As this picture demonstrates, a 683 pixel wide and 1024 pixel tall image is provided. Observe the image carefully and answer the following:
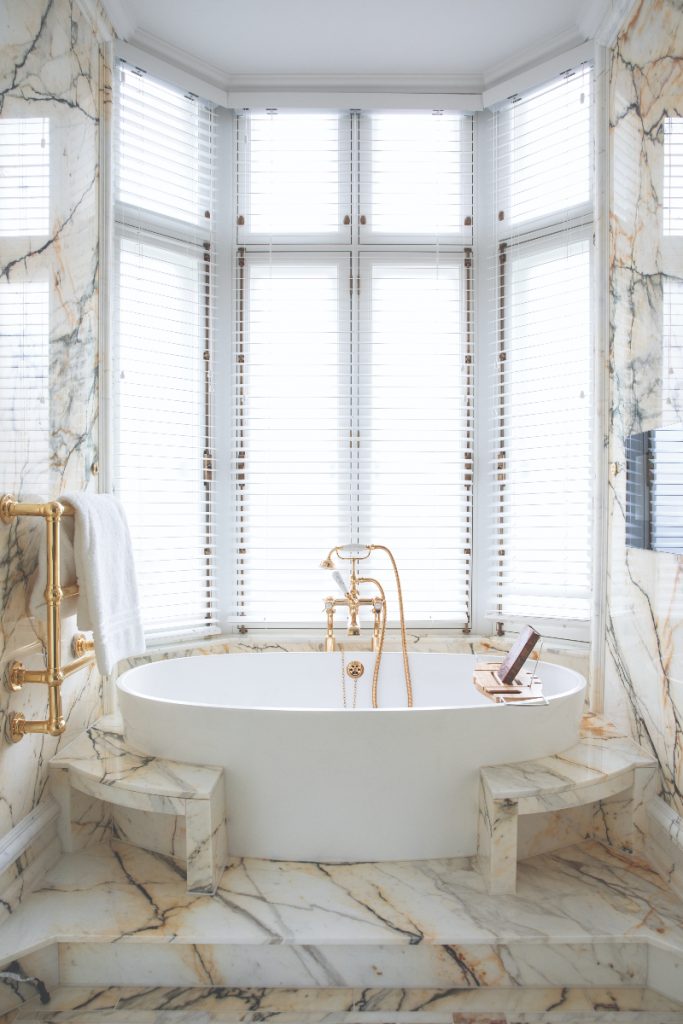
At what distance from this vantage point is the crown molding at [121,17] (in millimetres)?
2467

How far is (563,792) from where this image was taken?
6.29ft

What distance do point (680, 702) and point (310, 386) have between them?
5.91ft

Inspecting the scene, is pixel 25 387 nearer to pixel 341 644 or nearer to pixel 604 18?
pixel 341 644

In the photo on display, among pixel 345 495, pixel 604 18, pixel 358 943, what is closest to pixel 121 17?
pixel 604 18

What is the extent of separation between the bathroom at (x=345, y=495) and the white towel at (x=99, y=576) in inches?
3.8

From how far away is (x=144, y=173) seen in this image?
2.74 meters

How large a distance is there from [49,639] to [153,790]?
49cm

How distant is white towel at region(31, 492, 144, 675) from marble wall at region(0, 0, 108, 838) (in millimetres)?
113

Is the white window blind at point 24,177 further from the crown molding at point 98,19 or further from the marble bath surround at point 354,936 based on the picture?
the marble bath surround at point 354,936

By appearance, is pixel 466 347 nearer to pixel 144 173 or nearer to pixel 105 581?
pixel 144 173

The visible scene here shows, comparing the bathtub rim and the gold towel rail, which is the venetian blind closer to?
the bathtub rim

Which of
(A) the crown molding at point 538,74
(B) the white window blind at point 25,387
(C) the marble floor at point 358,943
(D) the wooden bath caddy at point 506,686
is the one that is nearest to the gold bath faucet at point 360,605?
(D) the wooden bath caddy at point 506,686

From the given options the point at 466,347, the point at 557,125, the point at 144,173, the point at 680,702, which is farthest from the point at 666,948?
the point at 144,173

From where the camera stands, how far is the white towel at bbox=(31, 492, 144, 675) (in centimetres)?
207
